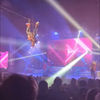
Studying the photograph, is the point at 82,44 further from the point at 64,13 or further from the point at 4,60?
the point at 4,60

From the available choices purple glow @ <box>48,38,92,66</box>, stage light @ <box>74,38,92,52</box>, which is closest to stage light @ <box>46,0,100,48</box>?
stage light @ <box>74,38,92,52</box>

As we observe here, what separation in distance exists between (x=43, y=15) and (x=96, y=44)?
20.4 feet

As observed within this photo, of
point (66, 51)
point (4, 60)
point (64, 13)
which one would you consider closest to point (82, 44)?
point (66, 51)

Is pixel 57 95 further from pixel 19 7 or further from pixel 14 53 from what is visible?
pixel 14 53

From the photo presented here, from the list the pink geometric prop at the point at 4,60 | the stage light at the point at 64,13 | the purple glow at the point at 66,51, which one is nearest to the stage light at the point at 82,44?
the purple glow at the point at 66,51

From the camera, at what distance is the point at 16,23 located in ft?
49.7

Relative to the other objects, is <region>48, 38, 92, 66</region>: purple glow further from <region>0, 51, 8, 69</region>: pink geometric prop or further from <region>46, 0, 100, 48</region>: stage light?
<region>0, 51, 8, 69</region>: pink geometric prop

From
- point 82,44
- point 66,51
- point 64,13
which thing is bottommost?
point 66,51

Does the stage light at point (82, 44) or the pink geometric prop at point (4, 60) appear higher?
the stage light at point (82, 44)

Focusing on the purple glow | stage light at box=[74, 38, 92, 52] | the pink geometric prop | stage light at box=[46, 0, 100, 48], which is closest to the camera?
stage light at box=[46, 0, 100, 48]

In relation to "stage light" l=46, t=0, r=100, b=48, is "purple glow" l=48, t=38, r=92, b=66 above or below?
below

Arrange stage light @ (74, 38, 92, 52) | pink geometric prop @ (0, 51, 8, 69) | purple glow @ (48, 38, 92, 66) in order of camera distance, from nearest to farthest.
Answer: pink geometric prop @ (0, 51, 8, 69) < stage light @ (74, 38, 92, 52) < purple glow @ (48, 38, 92, 66)

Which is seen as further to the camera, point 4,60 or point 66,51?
point 66,51

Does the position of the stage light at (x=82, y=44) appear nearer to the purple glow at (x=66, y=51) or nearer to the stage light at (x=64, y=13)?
the purple glow at (x=66, y=51)
